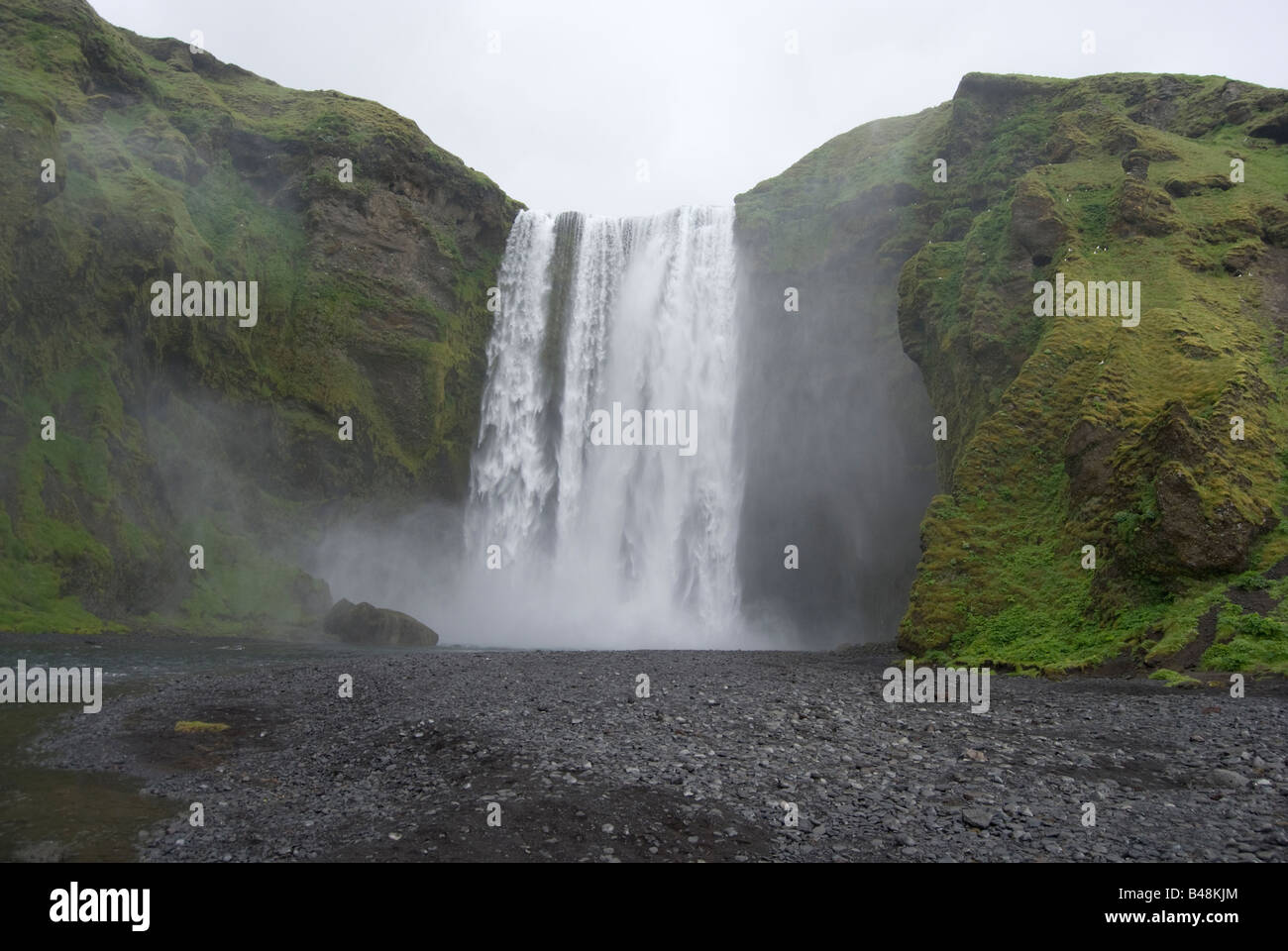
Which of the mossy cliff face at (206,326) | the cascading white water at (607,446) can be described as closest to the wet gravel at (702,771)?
the mossy cliff face at (206,326)

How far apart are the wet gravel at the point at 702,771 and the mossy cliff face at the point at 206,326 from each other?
19.6 metres

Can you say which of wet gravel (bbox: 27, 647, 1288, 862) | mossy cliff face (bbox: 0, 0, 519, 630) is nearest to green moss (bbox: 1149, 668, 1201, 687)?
wet gravel (bbox: 27, 647, 1288, 862)

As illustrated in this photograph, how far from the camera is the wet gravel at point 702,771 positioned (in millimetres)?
8750

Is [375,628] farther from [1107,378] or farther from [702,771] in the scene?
[1107,378]

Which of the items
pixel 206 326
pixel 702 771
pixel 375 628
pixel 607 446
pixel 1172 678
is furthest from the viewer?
pixel 607 446

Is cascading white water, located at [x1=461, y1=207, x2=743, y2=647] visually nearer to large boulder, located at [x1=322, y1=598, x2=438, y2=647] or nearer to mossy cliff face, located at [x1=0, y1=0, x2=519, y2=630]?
mossy cliff face, located at [x1=0, y1=0, x2=519, y2=630]

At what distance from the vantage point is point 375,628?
3534cm

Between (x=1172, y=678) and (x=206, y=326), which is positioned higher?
(x=206, y=326)

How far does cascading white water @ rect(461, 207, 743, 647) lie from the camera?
1710 inches

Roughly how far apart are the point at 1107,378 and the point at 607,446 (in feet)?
93.2

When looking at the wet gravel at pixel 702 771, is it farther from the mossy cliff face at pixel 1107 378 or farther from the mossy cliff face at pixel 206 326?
the mossy cliff face at pixel 206 326

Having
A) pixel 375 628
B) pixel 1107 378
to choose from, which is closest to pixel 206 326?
pixel 375 628
